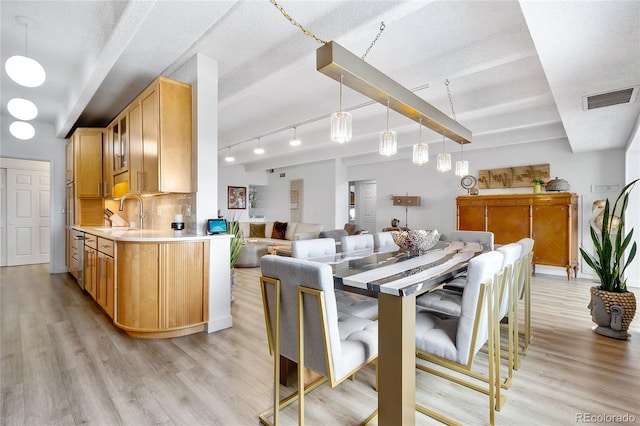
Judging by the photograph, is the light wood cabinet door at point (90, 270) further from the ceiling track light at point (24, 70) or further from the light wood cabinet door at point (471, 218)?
the light wood cabinet door at point (471, 218)

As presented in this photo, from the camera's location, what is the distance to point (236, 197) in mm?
9312

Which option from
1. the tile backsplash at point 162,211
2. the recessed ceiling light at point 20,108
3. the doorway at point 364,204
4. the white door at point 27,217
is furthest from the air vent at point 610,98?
the white door at point 27,217

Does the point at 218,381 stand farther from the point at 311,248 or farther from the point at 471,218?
the point at 471,218

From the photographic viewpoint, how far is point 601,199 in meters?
5.01

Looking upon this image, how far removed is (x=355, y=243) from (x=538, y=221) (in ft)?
13.2

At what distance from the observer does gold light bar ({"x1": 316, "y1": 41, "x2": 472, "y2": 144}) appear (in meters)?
1.85

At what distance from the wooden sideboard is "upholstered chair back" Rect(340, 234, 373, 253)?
140 inches

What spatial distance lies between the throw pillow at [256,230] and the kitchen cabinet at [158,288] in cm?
572

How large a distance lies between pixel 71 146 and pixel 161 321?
14.1ft

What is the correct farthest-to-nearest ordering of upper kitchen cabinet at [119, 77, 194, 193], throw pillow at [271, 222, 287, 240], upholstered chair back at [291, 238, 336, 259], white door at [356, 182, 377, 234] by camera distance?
white door at [356, 182, 377, 234]
throw pillow at [271, 222, 287, 240]
upper kitchen cabinet at [119, 77, 194, 193]
upholstered chair back at [291, 238, 336, 259]

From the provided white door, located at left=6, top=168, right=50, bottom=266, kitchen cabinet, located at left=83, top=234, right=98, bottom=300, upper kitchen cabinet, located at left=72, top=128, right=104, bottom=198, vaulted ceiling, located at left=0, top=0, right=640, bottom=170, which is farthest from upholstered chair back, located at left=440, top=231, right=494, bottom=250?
white door, located at left=6, top=168, right=50, bottom=266

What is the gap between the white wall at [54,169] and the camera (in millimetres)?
5355

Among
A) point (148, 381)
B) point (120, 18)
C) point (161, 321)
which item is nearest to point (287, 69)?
point (120, 18)

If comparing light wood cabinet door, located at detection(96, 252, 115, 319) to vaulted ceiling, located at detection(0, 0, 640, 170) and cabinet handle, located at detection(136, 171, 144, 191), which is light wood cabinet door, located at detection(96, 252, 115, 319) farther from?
vaulted ceiling, located at detection(0, 0, 640, 170)
